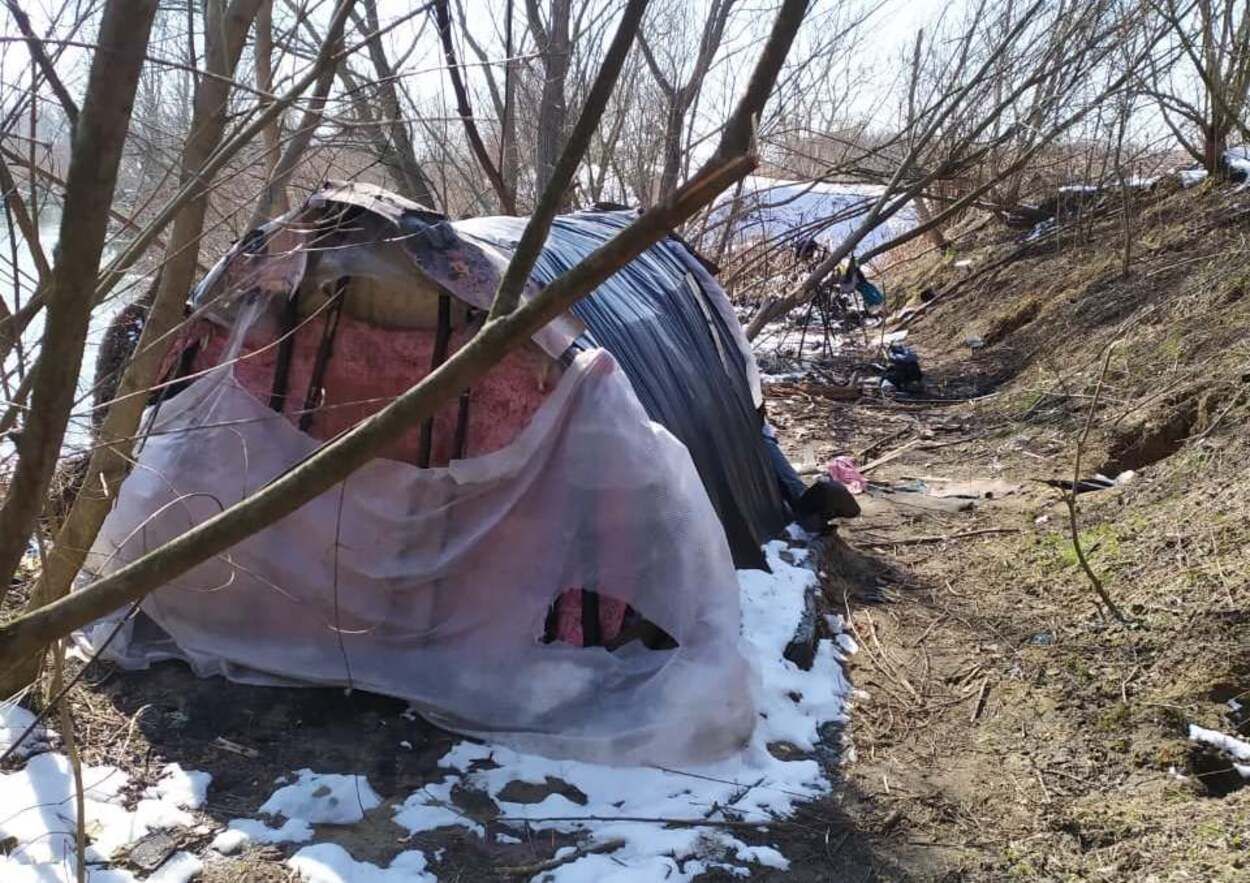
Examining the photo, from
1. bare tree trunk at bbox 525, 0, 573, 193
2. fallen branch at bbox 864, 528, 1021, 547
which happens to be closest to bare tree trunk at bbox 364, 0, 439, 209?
bare tree trunk at bbox 525, 0, 573, 193

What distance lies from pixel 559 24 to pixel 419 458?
6.55 metres

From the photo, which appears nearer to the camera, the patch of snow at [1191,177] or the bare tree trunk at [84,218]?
the bare tree trunk at [84,218]

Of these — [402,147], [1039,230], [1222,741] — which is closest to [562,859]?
[1222,741]

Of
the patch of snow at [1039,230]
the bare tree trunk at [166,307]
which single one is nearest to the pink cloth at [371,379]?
the bare tree trunk at [166,307]

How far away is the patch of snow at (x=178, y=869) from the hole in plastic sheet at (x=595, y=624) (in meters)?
1.39

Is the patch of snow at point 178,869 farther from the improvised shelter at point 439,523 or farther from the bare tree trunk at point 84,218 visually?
the bare tree trunk at point 84,218

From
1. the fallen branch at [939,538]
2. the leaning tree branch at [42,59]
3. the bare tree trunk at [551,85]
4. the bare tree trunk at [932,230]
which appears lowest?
the fallen branch at [939,538]

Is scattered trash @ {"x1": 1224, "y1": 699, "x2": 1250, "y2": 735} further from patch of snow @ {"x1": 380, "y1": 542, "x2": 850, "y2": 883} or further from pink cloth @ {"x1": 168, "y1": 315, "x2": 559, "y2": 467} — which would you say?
pink cloth @ {"x1": 168, "y1": 315, "x2": 559, "y2": 467}

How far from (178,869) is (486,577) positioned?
1436mm

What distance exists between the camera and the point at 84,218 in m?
1.17

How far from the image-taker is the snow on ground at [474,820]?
9.43 feet

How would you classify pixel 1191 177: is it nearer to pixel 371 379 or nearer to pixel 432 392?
pixel 371 379

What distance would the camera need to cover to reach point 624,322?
15.6 feet

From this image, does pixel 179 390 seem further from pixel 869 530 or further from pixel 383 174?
pixel 383 174
